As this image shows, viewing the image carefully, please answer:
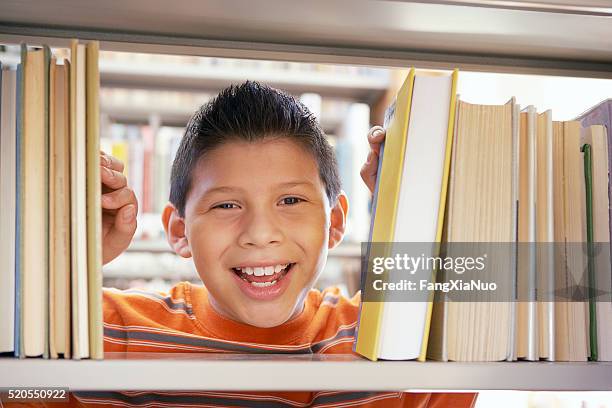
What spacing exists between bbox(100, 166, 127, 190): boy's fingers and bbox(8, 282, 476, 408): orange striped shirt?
32 cm

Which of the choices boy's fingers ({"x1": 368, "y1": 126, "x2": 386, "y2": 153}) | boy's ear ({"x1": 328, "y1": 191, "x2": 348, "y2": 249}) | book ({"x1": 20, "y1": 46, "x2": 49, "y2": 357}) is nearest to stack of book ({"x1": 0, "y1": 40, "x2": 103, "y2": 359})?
Result: book ({"x1": 20, "y1": 46, "x2": 49, "y2": 357})

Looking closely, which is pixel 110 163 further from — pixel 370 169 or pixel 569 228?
pixel 569 228

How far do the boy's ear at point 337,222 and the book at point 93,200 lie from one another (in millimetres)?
641

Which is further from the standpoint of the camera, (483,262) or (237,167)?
(237,167)

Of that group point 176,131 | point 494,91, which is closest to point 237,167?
point 494,91

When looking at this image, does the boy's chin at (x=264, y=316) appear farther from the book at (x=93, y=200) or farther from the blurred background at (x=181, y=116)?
the blurred background at (x=181, y=116)

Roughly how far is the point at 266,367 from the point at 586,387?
341 millimetres

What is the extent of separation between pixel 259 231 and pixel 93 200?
383 millimetres

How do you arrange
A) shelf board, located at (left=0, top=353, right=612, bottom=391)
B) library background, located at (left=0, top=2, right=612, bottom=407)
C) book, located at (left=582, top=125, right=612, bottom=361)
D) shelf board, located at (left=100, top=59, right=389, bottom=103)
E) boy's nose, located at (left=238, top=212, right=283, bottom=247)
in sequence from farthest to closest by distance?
shelf board, located at (left=100, top=59, right=389, bottom=103) < library background, located at (left=0, top=2, right=612, bottom=407) < boy's nose, located at (left=238, top=212, right=283, bottom=247) < book, located at (left=582, top=125, right=612, bottom=361) < shelf board, located at (left=0, top=353, right=612, bottom=391)

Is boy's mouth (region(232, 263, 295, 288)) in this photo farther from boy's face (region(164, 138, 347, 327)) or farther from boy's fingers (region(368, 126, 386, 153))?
boy's fingers (region(368, 126, 386, 153))

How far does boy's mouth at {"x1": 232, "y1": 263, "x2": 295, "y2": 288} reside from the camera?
1.04 metres

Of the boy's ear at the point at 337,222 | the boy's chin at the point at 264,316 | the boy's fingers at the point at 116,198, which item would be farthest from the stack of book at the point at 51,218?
Answer: the boy's ear at the point at 337,222

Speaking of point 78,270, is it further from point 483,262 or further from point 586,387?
point 586,387

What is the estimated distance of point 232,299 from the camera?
1057 millimetres
